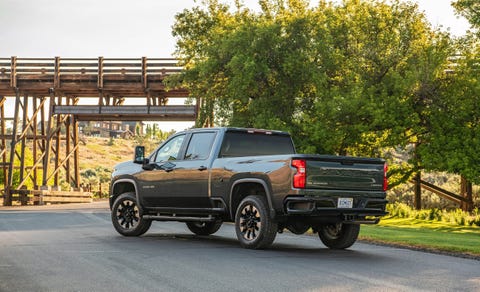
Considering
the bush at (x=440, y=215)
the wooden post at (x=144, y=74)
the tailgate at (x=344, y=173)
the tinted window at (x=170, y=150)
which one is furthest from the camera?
the wooden post at (x=144, y=74)

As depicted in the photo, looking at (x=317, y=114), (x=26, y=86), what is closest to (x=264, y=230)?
(x=317, y=114)

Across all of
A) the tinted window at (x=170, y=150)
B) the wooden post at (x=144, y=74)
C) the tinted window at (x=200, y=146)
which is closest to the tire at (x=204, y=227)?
the tinted window at (x=170, y=150)

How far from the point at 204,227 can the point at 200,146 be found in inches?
110

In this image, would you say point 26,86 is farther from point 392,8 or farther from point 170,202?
point 170,202

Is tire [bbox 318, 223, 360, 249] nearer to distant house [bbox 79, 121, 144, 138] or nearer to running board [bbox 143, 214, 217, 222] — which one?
running board [bbox 143, 214, 217, 222]

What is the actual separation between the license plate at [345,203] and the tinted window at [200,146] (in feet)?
9.58

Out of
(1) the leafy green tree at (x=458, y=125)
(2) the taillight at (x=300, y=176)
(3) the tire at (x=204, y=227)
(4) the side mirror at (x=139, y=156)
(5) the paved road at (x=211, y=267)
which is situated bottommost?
(5) the paved road at (x=211, y=267)

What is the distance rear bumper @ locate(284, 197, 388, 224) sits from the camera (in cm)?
1200

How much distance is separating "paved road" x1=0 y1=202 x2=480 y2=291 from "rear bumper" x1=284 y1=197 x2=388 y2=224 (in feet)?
2.06

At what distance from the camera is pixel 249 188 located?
13297 mm

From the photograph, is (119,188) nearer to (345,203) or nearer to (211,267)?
(345,203)

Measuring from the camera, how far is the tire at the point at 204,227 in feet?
53.8

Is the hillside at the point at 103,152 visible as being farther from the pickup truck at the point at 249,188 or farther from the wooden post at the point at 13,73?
the pickup truck at the point at 249,188

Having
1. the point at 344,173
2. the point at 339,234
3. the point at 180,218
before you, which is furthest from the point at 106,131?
the point at 344,173
